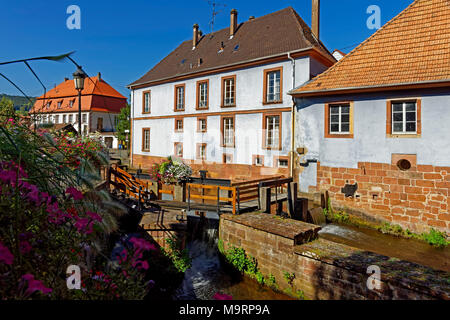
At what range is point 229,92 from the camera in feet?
59.3

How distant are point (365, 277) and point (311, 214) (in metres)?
6.41

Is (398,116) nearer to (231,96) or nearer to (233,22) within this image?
(231,96)

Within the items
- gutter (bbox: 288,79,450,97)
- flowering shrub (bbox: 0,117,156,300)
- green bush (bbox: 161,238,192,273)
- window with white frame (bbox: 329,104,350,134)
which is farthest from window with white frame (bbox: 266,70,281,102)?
flowering shrub (bbox: 0,117,156,300)

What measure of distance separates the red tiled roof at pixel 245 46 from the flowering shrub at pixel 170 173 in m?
9.04

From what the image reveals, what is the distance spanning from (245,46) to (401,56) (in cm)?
967

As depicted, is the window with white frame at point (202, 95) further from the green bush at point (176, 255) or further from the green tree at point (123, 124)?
the green tree at point (123, 124)

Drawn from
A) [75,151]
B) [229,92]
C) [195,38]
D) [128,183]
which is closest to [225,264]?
[128,183]

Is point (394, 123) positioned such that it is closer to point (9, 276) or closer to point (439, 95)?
point (439, 95)

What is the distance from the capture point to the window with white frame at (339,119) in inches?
467

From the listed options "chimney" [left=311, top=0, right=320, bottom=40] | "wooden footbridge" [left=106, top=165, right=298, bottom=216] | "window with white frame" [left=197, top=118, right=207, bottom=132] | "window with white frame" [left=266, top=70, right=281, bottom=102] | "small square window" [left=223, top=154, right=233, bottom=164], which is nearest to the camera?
"wooden footbridge" [left=106, top=165, right=298, bottom=216]

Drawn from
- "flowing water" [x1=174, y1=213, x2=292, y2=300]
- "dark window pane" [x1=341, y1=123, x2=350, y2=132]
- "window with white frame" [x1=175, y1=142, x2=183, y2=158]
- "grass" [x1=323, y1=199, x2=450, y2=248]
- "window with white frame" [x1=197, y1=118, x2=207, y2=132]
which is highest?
"window with white frame" [x1=197, y1=118, x2=207, y2=132]

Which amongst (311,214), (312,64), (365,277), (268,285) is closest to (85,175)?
(365,277)

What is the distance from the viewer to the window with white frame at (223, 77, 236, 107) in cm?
1786

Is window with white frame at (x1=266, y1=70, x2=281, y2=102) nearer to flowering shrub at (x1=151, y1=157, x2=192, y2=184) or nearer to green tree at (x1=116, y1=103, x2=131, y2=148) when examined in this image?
flowering shrub at (x1=151, y1=157, x2=192, y2=184)
